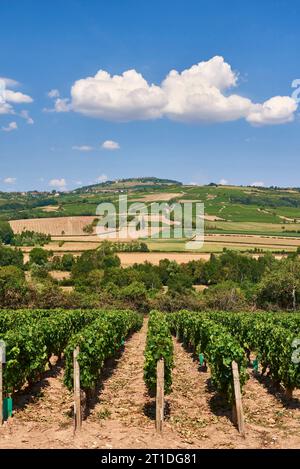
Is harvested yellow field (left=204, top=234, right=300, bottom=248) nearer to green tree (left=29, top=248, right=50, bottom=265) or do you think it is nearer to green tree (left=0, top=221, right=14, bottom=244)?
green tree (left=29, top=248, right=50, bottom=265)

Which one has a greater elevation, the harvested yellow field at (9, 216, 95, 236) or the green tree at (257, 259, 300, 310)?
the harvested yellow field at (9, 216, 95, 236)

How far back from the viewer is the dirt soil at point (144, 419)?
11328 mm

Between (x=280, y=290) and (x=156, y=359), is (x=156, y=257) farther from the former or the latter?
(x=156, y=359)

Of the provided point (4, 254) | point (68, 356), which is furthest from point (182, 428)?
point (4, 254)

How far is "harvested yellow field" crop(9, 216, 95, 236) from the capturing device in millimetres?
134000

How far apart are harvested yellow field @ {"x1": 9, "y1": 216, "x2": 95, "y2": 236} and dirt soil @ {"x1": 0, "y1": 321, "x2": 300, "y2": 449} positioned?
11640 cm

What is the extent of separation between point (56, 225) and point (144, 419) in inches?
5194

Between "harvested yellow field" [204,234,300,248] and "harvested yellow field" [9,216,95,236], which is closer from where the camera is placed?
"harvested yellow field" [204,234,300,248]

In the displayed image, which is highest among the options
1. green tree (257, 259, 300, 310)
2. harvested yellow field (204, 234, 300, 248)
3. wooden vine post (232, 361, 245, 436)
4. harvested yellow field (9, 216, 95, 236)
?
harvested yellow field (9, 216, 95, 236)

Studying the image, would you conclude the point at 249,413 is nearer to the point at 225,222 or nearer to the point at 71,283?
the point at 71,283

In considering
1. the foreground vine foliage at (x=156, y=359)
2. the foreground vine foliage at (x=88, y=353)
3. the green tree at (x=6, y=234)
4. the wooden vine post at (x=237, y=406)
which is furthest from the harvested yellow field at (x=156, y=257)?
the wooden vine post at (x=237, y=406)

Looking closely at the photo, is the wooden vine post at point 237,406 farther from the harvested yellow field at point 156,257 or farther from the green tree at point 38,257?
the green tree at point 38,257

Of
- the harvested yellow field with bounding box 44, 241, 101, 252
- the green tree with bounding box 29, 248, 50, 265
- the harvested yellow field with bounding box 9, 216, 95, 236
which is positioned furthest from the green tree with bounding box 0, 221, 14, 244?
the green tree with bounding box 29, 248, 50, 265

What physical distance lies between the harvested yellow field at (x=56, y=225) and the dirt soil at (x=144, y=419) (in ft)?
382
